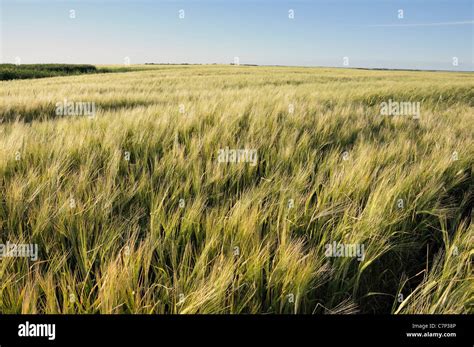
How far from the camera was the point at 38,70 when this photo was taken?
3312cm

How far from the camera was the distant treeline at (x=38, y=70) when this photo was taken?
88.7ft

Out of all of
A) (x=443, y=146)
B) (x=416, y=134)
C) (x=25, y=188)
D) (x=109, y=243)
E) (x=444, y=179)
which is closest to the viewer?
(x=109, y=243)

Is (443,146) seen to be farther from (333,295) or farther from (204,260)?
(204,260)

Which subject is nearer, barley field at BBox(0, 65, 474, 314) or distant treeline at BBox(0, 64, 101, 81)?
barley field at BBox(0, 65, 474, 314)

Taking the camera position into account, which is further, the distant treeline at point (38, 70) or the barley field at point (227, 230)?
the distant treeline at point (38, 70)

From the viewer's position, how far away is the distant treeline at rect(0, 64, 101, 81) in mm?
27031

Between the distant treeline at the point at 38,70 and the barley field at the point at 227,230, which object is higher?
the distant treeline at the point at 38,70

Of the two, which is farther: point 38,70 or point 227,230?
point 38,70

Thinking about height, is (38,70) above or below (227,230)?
above

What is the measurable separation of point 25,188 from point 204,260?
96 centimetres

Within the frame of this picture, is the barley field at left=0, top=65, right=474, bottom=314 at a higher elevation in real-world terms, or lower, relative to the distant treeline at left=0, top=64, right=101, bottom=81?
lower

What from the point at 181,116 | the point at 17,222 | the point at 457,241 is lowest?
the point at 457,241
